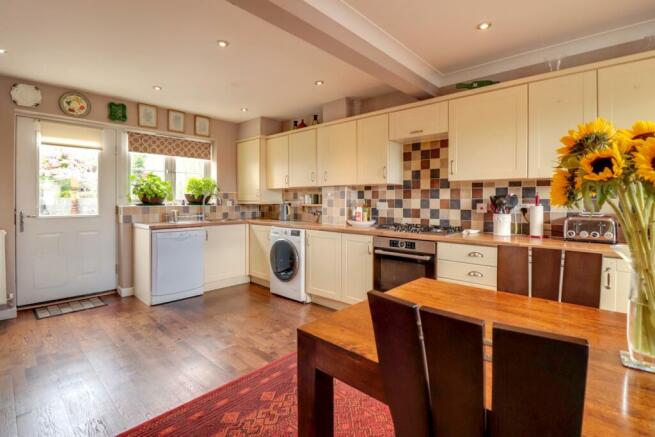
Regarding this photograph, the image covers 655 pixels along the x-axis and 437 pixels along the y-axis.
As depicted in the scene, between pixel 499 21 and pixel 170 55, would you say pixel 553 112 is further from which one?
pixel 170 55

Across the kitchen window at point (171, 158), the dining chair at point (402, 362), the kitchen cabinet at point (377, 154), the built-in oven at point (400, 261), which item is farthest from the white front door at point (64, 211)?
the dining chair at point (402, 362)

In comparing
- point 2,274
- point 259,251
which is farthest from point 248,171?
point 2,274

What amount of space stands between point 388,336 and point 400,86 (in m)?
2.73

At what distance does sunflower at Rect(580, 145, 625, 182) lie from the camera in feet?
2.29

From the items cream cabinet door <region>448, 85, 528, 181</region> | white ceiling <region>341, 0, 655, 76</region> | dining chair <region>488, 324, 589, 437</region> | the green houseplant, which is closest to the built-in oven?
cream cabinet door <region>448, 85, 528, 181</region>

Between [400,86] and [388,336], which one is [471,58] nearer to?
[400,86]

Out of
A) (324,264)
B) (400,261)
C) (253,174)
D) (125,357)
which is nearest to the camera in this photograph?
(125,357)

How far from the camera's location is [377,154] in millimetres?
3447

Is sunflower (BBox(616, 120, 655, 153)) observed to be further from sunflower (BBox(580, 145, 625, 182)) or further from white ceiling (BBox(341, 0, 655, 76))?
white ceiling (BBox(341, 0, 655, 76))

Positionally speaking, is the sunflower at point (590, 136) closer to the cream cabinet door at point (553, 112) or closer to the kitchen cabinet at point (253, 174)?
the cream cabinet door at point (553, 112)

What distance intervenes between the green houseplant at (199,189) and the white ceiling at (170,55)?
1.04 m

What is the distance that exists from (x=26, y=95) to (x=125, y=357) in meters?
2.99

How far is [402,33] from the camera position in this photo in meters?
2.41

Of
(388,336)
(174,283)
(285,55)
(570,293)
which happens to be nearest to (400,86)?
(285,55)
